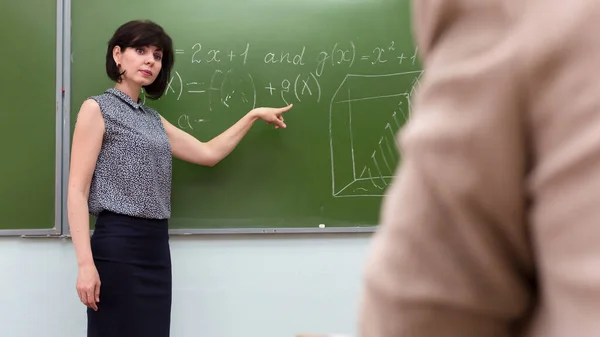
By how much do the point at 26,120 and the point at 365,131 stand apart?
1.46 meters

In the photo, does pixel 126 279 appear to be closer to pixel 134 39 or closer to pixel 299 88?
pixel 134 39

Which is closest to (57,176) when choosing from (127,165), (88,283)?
(127,165)

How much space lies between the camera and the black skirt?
74.0 inches

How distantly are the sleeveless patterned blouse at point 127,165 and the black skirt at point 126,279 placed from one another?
5 centimetres

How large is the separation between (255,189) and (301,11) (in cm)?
83

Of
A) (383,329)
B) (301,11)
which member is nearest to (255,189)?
(301,11)

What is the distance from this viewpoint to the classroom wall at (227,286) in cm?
226

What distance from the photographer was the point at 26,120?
87.9 inches

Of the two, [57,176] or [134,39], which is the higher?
[134,39]

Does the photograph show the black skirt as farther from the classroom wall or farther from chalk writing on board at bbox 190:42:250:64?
chalk writing on board at bbox 190:42:250:64

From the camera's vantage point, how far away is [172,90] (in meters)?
2.33

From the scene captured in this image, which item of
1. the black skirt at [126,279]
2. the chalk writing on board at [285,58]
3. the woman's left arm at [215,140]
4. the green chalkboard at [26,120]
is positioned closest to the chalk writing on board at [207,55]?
the chalk writing on board at [285,58]

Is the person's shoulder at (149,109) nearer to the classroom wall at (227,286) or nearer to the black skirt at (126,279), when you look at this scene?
the black skirt at (126,279)

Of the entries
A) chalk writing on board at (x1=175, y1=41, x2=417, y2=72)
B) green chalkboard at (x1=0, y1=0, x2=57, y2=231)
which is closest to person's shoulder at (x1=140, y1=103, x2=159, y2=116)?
chalk writing on board at (x1=175, y1=41, x2=417, y2=72)
